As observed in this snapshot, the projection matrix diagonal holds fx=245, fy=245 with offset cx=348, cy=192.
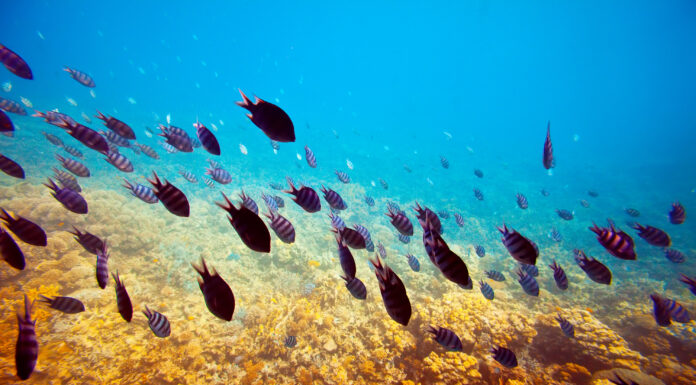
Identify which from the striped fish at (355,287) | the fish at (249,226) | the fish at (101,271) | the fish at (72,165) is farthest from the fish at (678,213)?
the fish at (72,165)

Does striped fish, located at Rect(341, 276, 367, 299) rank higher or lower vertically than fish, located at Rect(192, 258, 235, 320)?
higher

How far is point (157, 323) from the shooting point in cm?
316

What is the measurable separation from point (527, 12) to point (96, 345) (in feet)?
324

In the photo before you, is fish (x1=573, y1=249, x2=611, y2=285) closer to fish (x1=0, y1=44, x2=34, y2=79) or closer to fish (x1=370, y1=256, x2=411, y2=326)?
fish (x1=370, y1=256, x2=411, y2=326)

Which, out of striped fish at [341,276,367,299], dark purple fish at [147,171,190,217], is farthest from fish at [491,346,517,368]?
dark purple fish at [147,171,190,217]

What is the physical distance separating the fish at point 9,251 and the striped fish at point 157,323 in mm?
1257

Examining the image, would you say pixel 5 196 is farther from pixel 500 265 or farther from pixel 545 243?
pixel 545 243

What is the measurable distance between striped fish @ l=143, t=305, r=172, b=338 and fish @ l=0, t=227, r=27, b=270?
1257 mm

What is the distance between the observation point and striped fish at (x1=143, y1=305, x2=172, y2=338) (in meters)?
3.11

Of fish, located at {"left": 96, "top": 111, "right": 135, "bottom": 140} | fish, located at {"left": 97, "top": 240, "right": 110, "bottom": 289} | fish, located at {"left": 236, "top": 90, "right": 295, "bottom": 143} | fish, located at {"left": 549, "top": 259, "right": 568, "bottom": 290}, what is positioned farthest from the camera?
fish, located at {"left": 549, "top": 259, "right": 568, "bottom": 290}

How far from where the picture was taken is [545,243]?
14.0 m

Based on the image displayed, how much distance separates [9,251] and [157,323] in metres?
1.61

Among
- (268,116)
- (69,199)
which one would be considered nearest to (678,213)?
(268,116)

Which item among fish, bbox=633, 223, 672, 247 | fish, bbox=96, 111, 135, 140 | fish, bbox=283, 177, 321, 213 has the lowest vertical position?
fish, bbox=96, 111, 135, 140
